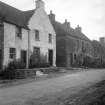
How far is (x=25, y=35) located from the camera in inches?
910

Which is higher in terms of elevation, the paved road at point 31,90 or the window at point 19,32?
the window at point 19,32

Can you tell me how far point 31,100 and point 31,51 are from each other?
16.1 m

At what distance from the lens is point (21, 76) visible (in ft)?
58.4

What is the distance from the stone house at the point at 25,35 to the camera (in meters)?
19.7

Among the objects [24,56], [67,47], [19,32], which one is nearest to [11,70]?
[24,56]

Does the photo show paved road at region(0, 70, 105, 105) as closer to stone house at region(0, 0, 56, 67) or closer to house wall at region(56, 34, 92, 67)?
stone house at region(0, 0, 56, 67)

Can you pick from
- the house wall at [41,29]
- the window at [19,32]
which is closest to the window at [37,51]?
the house wall at [41,29]

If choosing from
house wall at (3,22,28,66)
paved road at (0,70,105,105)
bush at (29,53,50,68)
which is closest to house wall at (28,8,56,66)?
bush at (29,53,50,68)

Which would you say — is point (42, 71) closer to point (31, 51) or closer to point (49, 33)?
point (31, 51)

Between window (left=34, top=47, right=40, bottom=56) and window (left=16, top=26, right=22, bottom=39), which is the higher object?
window (left=16, top=26, right=22, bottom=39)

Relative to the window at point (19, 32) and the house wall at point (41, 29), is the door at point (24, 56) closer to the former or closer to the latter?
the house wall at point (41, 29)

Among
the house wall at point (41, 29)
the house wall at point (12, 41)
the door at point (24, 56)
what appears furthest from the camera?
the house wall at point (41, 29)

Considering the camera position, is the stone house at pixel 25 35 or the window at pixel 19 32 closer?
the stone house at pixel 25 35

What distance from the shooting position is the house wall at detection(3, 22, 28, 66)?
19.7 meters
